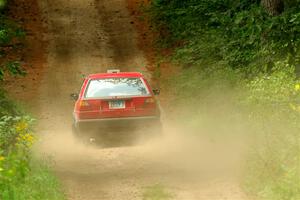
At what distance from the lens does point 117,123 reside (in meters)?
17.0

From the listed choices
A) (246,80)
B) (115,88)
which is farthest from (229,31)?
(115,88)

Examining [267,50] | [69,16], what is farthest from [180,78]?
[69,16]

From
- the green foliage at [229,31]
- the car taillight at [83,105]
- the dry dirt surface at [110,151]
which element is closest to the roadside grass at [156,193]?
the dry dirt surface at [110,151]

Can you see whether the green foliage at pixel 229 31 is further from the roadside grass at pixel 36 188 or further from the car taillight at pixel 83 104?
the roadside grass at pixel 36 188

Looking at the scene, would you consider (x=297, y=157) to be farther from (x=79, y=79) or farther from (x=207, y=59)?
(x=79, y=79)

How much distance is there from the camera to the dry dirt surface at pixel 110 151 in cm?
1380

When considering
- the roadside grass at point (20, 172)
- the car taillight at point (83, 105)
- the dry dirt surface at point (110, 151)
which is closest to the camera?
the roadside grass at point (20, 172)

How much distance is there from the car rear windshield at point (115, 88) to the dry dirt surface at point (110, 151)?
121cm

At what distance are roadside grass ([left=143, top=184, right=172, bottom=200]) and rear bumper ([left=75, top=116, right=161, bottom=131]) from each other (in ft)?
10.8

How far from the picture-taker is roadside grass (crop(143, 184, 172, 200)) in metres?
12.9

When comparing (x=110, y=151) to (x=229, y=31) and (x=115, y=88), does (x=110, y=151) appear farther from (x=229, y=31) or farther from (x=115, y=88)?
(x=229, y=31)

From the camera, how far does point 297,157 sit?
38.7ft

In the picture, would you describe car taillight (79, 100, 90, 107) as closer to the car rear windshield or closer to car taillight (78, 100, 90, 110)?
car taillight (78, 100, 90, 110)

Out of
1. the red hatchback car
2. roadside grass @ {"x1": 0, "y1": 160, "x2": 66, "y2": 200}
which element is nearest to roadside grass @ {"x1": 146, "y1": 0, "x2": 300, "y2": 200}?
the red hatchback car
